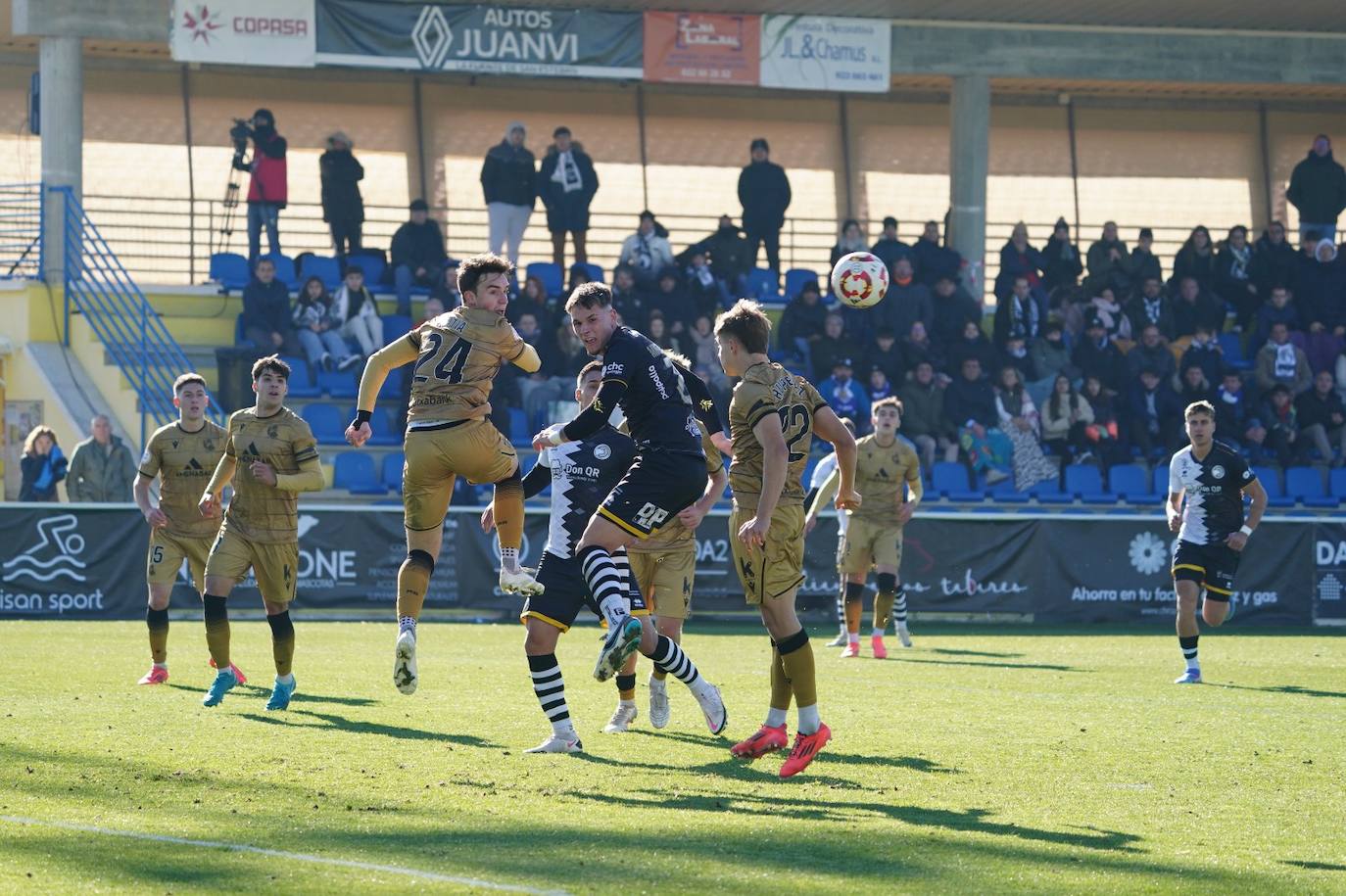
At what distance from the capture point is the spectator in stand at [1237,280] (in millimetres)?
28172

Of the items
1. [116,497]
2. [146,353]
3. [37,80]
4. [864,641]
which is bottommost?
[864,641]

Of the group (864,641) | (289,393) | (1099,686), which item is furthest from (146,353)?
(1099,686)

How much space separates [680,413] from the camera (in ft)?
29.1

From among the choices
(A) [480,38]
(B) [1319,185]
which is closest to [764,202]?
(A) [480,38]

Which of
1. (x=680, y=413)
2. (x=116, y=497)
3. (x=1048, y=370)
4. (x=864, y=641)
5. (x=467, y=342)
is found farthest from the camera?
(x=1048, y=370)

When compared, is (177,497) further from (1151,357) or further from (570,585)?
(1151,357)

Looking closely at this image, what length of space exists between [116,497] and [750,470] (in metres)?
14.1

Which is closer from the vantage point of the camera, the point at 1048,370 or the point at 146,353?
the point at 146,353

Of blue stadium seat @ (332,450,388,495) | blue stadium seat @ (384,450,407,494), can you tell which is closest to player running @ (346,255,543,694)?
blue stadium seat @ (384,450,407,494)

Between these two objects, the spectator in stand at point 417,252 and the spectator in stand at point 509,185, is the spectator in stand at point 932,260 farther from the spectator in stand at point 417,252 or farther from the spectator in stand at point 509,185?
the spectator in stand at point 417,252

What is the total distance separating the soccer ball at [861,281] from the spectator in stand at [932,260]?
10.2 m

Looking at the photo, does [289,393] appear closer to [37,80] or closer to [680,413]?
[37,80]

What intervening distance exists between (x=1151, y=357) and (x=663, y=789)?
19.6m

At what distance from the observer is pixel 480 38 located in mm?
26156
